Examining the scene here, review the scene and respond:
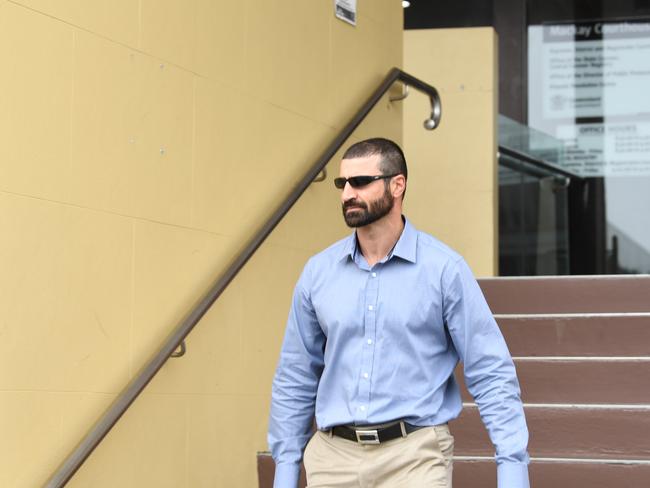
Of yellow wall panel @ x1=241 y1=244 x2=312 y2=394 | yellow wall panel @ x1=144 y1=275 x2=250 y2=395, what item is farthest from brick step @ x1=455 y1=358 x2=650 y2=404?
yellow wall panel @ x1=144 y1=275 x2=250 y2=395

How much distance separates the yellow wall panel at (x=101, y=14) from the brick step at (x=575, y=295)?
2.52 metres

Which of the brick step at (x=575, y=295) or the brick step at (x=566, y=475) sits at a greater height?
the brick step at (x=575, y=295)

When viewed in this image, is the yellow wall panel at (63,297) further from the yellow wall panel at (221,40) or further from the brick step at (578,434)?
the brick step at (578,434)

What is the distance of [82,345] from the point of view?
398cm

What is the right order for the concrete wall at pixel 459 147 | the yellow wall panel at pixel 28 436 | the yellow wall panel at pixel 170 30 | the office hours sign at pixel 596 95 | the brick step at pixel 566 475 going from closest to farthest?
the yellow wall panel at pixel 28 436 < the yellow wall panel at pixel 170 30 < the brick step at pixel 566 475 < the concrete wall at pixel 459 147 < the office hours sign at pixel 596 95

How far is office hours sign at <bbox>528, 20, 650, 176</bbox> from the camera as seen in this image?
881 cm

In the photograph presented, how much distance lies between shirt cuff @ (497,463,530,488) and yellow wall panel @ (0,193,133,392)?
1445 millimetres

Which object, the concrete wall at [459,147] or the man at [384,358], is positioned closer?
the man at [384,358]

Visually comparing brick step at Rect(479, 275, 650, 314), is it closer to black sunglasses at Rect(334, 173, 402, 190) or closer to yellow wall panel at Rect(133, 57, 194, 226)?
yellow wall panel at Rect(133, 57, 194, 226)

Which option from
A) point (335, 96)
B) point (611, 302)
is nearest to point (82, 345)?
point (335, 96)

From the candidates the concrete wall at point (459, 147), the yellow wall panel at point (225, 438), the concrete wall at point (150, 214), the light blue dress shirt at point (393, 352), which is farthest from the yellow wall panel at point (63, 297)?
the concrete wall at point (459, 147)

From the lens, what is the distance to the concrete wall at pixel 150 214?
376cm

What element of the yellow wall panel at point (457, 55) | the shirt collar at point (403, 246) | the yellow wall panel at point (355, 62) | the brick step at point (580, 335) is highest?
the yellow wall panel at point (457, 55)

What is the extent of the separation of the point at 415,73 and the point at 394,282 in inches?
208
